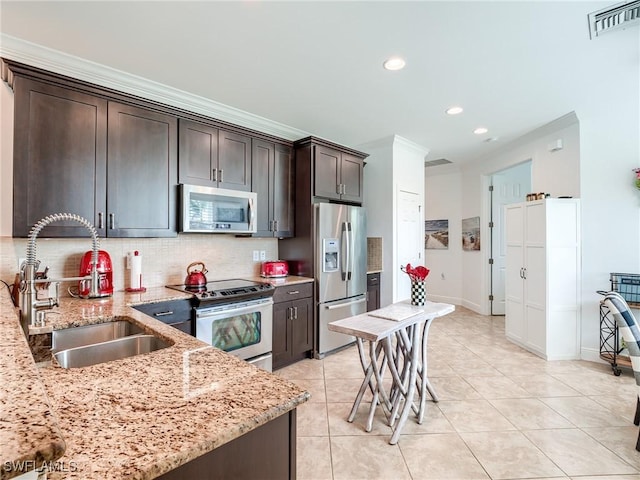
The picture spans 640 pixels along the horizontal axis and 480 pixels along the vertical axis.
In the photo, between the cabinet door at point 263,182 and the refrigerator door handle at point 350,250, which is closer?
the cabinet door at point 263,182

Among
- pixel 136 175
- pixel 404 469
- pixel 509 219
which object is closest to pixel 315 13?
pixel 136 175

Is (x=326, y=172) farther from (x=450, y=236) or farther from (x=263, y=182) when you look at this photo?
(x=450, y=236)

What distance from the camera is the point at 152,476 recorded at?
60 centimetres

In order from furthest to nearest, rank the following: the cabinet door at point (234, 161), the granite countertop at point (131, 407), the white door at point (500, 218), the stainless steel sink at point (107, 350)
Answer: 1. the white door at point (500, 218)
2. the cabinet door at point (234, 161)
3. the stainless steel sink at point (107, 350)
4. the granite countertop at point (131, 407)

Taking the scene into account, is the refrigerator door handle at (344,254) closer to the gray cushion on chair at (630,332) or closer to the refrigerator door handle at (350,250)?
the refrigerator door handle at (350,250)

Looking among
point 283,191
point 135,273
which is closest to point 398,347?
point 283,191

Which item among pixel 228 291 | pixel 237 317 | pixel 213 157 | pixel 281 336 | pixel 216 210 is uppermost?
pixel 213 157

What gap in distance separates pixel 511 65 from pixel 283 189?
97.9 inches

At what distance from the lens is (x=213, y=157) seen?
10.4 ft

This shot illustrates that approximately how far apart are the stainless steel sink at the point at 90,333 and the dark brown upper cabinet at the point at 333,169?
8.16ft

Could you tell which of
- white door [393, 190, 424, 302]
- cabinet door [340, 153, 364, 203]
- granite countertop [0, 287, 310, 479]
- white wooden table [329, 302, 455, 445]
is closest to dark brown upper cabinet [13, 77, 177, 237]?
granite countertop [0, 287, 310, 479]

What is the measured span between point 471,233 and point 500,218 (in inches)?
21.3

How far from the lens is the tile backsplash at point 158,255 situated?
2418mm

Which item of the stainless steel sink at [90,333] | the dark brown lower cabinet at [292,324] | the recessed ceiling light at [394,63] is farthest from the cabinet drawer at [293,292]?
the recessed ceiling light at [394,63]
